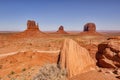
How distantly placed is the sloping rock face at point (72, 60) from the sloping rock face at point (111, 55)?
1853mm

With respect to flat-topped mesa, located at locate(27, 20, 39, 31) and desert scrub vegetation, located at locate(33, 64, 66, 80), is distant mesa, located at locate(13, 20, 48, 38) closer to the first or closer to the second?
flat-topped mesa, located at locate(27, 20, 39, 31)

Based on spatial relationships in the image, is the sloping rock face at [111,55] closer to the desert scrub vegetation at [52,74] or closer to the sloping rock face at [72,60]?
the sloping rock face at [72,60]

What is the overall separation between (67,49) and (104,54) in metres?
4.06

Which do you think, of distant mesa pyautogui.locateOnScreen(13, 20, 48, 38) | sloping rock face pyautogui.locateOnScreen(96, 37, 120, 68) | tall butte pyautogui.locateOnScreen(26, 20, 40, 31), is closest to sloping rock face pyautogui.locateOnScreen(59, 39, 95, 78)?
sloping rock face pyautogui.locateOnScreen(96, 37, 120, 68)

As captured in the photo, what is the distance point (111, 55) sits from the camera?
11.9m

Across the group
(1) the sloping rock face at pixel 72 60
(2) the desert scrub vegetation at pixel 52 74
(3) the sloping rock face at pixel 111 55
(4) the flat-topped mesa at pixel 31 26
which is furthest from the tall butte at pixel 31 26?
(2) the desert scrub vegetation at pixel 52 74

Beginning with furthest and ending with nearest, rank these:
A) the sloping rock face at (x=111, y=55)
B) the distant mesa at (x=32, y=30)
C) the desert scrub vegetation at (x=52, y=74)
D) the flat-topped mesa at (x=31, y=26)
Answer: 1. the flat-topped mesa at (x=31, y=26)
2. the distant mesa at (x=32, y=30)
3. the sloping rock face at (x=111, y=55)
4. the desert scrub vegetation at (x=52, y=74)

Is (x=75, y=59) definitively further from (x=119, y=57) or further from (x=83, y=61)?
(x=119, y=57)

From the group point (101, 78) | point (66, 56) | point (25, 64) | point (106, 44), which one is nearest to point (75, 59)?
point (66, 56)

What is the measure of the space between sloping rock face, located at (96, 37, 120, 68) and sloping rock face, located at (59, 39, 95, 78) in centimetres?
185

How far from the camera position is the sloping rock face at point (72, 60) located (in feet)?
28.7

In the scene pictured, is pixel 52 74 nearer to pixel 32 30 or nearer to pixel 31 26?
pixel 32 30

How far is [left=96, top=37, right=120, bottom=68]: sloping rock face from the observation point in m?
11.7

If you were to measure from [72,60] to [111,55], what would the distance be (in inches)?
154
